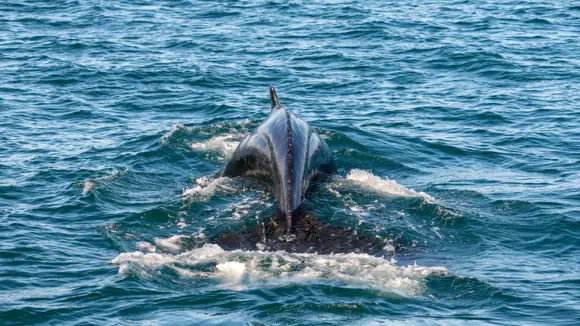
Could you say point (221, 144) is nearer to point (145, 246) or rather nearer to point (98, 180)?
point (98, 180)

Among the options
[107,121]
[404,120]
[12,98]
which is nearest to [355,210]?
[404,120]

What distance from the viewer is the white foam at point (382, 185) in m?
18.7

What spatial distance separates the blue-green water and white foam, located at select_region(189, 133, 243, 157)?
113 millimetres

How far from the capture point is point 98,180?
20078mm

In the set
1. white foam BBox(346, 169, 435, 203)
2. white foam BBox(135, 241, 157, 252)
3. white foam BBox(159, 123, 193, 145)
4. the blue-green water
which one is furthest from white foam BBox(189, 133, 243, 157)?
white foam BBox(135, 241, 157, 252)

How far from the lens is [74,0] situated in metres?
44.4

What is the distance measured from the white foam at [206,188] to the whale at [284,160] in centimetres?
32

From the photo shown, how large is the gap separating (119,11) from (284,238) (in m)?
29.5

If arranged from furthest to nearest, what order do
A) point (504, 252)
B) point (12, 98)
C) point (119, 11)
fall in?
1. point (119, 11)
2. point (12, 98)
3. point (504, 252)

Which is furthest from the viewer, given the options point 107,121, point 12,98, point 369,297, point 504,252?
point 12,98

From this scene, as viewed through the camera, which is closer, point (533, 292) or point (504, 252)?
point (533, 292)

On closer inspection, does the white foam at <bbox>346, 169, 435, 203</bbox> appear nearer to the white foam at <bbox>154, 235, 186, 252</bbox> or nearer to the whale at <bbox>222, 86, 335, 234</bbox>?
the whale at <bbox>222, 86, 335, 234</bbox>

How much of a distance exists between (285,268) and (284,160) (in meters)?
3.25

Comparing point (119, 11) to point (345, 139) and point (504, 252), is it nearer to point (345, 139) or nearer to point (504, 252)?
point (345, 139)
